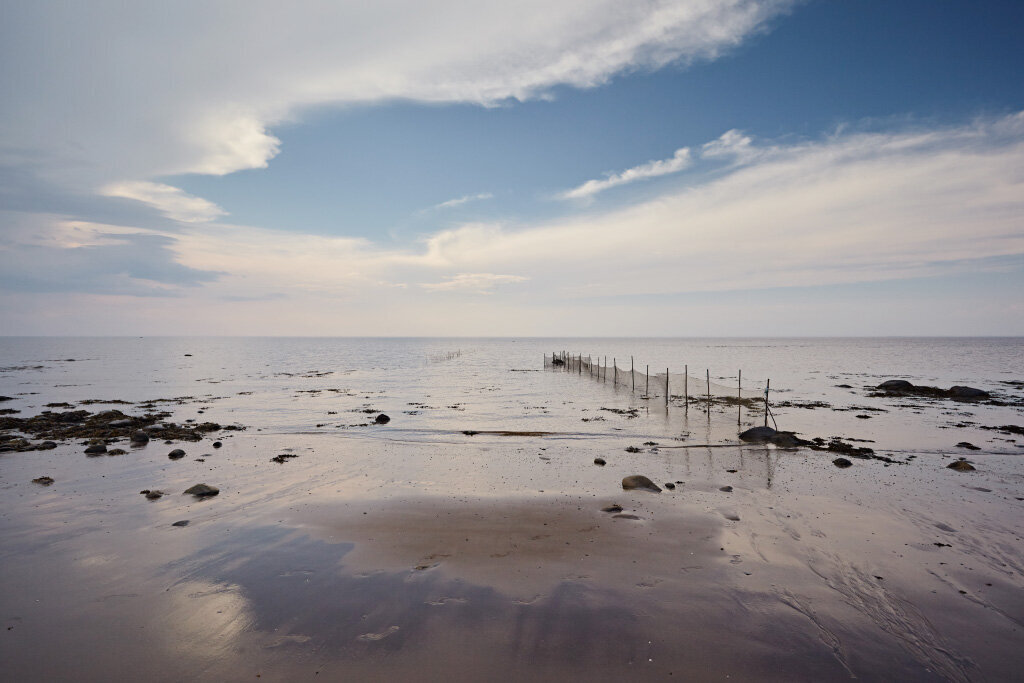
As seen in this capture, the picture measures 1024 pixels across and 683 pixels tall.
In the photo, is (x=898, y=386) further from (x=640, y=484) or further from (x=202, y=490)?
(x=202, y=490)

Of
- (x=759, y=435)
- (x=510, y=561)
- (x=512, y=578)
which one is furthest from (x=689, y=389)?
(x=512, y=578)

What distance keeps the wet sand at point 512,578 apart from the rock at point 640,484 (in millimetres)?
501

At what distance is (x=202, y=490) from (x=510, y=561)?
1015cm

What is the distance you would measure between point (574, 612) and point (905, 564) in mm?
7029

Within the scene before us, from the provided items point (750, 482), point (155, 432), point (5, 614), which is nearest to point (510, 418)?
point (750, 482)

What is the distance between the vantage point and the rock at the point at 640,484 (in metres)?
14.2

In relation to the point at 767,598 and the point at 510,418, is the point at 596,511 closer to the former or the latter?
the point at 767,598

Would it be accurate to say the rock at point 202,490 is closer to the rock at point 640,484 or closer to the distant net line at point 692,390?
the rock at point 640,484

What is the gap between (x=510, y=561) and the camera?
943 cm

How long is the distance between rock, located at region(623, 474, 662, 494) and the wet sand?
19.7 inches

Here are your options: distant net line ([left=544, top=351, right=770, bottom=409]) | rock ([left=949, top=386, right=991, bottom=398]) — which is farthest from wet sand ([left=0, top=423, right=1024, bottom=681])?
rock ([left=949, top=386, right=991, bottom=398])

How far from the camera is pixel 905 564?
9.36 m

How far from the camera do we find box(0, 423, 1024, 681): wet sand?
21.4 ft

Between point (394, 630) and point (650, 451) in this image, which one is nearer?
point (394, 630)
